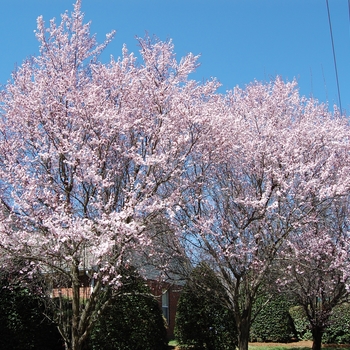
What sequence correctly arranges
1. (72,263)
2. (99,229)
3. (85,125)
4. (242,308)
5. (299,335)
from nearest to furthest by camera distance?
(99,229) < (72,263) < (85,125) < (242,308) < (299,335)

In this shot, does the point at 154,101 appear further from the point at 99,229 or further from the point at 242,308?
the point at 242,308

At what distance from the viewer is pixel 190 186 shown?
9.58 m

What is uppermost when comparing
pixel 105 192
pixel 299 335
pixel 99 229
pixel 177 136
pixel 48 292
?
pixel 177 136

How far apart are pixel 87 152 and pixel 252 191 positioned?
4.23 metres

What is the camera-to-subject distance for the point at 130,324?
36.3ft

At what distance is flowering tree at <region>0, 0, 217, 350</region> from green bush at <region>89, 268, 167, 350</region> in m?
1.49

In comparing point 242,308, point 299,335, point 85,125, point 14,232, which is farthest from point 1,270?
point 299,335

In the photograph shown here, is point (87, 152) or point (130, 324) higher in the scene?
point (87, 152)

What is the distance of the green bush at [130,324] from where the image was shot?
1071 centimetres

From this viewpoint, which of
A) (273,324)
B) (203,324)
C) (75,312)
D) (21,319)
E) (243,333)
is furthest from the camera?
(273,324)

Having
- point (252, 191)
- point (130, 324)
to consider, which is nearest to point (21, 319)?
point (130, 324)

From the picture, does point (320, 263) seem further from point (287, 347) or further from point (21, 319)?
point (21, 319)

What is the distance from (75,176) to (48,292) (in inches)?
102

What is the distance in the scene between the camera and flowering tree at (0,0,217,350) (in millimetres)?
7844
